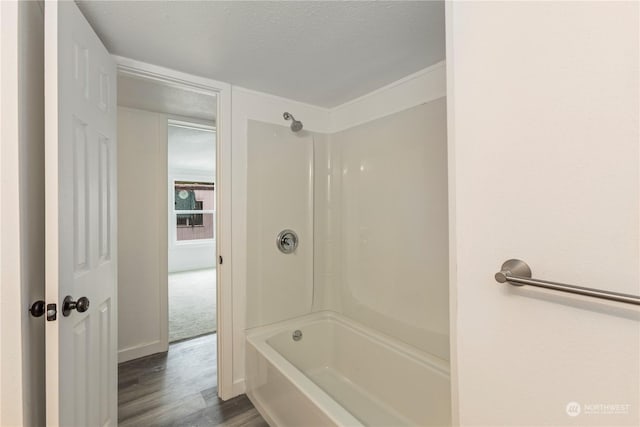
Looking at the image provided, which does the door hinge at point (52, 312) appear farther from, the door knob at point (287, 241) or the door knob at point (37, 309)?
the door knob at point (287, 241)

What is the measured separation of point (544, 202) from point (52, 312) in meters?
1.45

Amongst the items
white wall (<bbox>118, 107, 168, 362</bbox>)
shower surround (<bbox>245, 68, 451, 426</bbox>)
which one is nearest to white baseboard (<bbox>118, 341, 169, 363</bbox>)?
white wall (<bbox>118, 107, 168, 362</bbox>)

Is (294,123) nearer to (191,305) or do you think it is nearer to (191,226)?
(191,305)

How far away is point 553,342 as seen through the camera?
646mm

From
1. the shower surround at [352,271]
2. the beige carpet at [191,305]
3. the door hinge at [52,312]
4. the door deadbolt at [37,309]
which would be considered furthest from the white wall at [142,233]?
the door hinge at [52,312]

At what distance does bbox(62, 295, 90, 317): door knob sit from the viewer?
3.23ft

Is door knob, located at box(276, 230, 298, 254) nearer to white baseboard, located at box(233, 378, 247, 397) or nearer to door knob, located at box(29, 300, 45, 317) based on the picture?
white baseboard, located at box(233, 378, 247, 397)

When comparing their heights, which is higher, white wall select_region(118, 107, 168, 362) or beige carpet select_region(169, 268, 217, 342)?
white wall select_region(118, 107, 168, 362)

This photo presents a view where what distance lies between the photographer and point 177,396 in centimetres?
194

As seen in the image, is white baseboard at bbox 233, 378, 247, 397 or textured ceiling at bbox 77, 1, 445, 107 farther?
Answer: white baseboard at bbox 233, 378, 247, 397

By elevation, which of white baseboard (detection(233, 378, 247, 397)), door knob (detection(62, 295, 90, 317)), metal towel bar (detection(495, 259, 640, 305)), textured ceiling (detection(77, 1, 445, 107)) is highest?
textured ceiling (detection(77, 1, 445, 107))

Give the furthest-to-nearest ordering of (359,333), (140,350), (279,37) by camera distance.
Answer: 1. (140,350)
2. (359,333)
3. (279,37)

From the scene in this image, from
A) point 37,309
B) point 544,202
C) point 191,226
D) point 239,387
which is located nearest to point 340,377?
point 239,387

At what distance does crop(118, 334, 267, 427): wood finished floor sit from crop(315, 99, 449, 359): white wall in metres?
1.01
